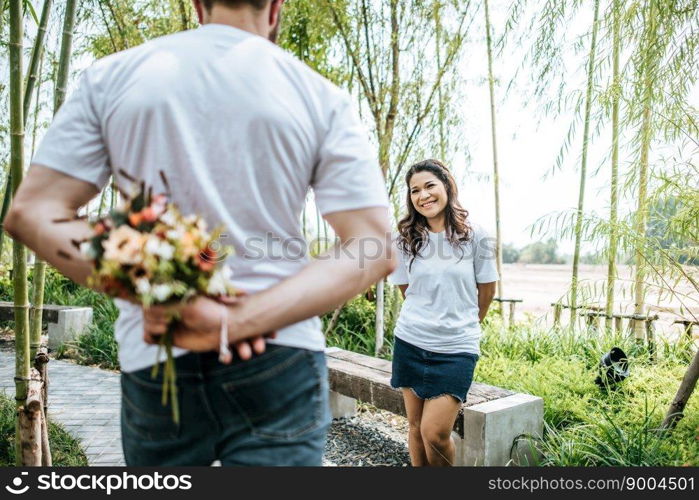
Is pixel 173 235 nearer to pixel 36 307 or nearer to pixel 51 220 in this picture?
pixel 51 220

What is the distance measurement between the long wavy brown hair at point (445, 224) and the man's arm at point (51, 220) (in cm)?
206

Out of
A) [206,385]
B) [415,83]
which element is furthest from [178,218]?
[415,83]

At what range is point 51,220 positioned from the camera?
0.84 meters

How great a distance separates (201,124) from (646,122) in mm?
3251

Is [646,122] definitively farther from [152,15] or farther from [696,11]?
[152,15]

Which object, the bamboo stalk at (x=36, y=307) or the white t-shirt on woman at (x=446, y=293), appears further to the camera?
the white t-shirt on woman at (x=446, y=293)

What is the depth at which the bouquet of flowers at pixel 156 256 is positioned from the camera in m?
0.75

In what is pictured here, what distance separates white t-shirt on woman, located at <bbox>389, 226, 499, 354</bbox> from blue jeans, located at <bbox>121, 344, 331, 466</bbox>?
1766 millimetres

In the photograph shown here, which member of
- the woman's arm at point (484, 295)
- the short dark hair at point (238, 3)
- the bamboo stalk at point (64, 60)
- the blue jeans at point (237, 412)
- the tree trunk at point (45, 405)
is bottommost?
the tree trunk at point (45, 405)

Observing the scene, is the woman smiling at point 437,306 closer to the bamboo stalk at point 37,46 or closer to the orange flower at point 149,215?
the bamboo stalk at point 37,46

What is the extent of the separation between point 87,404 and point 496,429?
121 inches

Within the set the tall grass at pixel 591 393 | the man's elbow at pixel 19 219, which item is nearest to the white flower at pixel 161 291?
the man's elbow at pixel 19 219

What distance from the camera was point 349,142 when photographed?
34.9 inches

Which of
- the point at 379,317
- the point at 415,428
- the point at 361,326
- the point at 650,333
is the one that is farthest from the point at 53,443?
the point at 650,333
